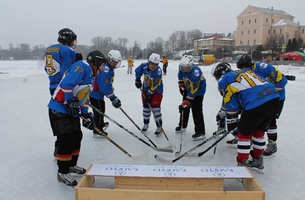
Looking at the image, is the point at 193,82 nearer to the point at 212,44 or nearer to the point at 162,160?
the point at 162,160

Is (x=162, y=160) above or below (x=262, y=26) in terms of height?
below

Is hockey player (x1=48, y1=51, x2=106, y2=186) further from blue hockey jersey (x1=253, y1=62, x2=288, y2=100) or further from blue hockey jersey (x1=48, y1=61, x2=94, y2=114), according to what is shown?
blue hockey jersey (x1=253, y1=62, x2=288, y2=100)

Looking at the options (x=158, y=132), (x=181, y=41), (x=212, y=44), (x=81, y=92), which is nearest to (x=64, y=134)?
(x=81, y=92)

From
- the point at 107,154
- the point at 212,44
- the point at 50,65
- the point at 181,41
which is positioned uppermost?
the point at 181,41

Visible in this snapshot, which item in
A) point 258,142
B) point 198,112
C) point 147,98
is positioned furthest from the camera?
point 147,98

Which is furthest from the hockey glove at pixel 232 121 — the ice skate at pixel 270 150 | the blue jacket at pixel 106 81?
the blue jacket at pixel 106 81

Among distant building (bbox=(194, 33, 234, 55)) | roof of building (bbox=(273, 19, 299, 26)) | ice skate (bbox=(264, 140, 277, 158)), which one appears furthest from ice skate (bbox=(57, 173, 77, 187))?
distant building (bbox=(194, 33, 234, 55))

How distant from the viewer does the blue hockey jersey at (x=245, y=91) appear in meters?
2.42

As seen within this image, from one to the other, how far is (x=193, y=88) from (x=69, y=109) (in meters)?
1.88

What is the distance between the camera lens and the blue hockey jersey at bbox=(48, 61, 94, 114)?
7.08 feet

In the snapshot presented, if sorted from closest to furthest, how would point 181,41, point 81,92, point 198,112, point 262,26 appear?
point 81,92
point 198,112
point 262,26
point 181,41

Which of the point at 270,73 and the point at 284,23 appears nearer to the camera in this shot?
the point at 270,73

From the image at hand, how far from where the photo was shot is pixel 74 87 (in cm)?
223

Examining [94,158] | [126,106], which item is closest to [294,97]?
[126,106]
